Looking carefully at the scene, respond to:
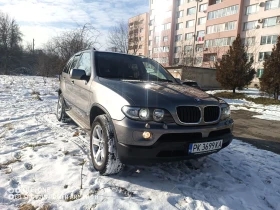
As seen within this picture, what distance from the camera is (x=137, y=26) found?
60.3m

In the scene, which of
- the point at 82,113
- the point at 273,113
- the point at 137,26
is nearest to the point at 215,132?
the point at 82,113

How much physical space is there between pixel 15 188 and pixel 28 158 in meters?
0.82

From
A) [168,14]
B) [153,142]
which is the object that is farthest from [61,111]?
[168,14]

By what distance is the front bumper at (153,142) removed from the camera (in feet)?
7.64

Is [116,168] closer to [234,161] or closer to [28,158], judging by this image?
[28,158]

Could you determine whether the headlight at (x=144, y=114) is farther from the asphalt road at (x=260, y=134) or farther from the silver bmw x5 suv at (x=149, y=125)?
the asphalt road at (x=260, y=134)

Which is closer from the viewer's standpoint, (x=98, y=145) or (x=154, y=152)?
(x=154, y=152)

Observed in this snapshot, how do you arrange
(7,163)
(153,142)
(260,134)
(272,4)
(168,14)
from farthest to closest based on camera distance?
(168,14) → (272,4) → (260,134) → (7,163) → (153,142)

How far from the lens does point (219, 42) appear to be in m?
39.6

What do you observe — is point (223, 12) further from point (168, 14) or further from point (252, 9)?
point (168, 14)

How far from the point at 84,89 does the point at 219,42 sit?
1604 inches

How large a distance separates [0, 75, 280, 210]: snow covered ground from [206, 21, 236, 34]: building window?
3864 centimetres

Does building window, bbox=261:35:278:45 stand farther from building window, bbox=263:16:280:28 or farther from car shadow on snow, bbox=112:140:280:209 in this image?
car shadow on snow, bbox=112:140:280:209

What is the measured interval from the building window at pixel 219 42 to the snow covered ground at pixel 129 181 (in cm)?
3789
